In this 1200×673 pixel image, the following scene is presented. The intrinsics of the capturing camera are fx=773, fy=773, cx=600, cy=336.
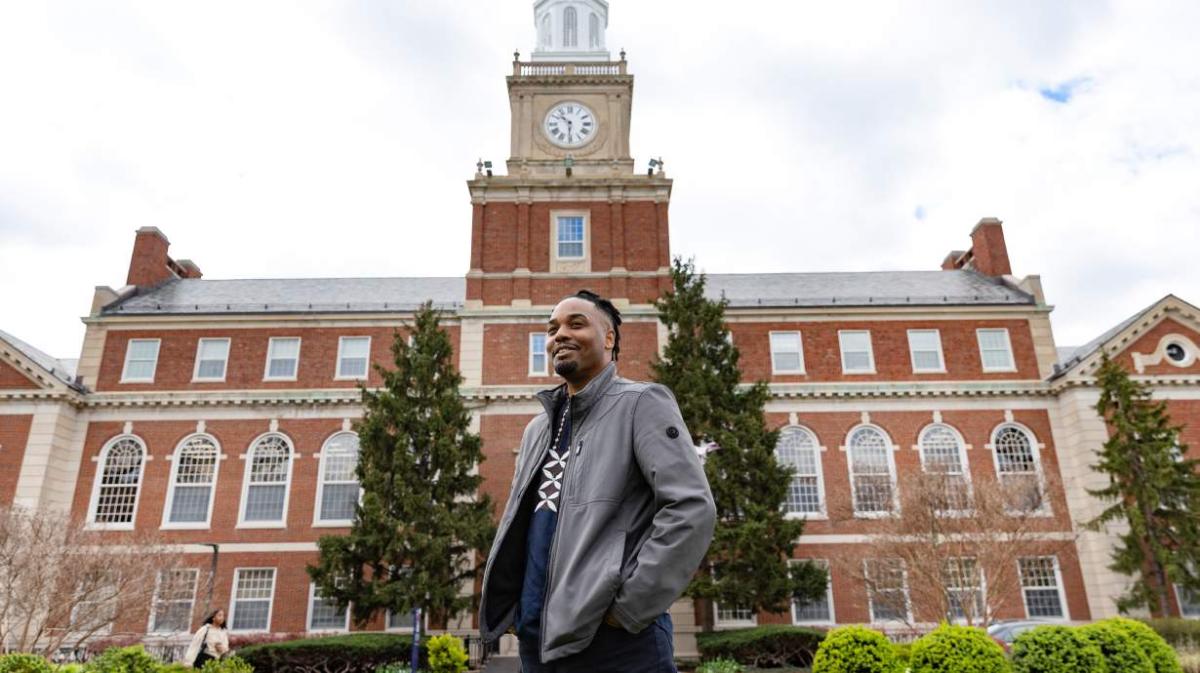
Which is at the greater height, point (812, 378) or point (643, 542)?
point (812, 378)

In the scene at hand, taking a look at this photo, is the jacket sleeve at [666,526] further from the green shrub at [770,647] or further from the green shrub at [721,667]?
the green shrub at [770,647]

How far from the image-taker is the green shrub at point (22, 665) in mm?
10656

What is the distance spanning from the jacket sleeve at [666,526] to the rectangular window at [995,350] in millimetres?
30699

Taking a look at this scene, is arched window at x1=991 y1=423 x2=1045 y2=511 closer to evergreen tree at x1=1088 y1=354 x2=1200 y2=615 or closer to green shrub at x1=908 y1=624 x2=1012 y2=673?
evergreen tree at x1=1088 y1=354 x2=1200 y2=615

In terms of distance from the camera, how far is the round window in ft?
96.4

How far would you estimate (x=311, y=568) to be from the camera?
69.1 feet

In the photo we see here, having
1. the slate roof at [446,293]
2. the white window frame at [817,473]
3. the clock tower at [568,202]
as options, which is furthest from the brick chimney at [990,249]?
the clock tower at [568,202]

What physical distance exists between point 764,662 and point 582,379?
1863 centimetres

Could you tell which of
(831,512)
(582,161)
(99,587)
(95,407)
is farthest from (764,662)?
(95,407)

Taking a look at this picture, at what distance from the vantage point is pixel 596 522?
3.14 metres

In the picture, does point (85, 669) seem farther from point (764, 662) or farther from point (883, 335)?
point (883, 335)

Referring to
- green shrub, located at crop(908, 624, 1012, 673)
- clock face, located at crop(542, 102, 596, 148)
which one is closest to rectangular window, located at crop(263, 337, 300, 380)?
clock face, located at crop(542, 102, 596, 148)

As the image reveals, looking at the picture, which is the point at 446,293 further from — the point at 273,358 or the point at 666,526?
the point at 666,526

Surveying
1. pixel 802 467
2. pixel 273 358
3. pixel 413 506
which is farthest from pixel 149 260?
pixel 802 467
